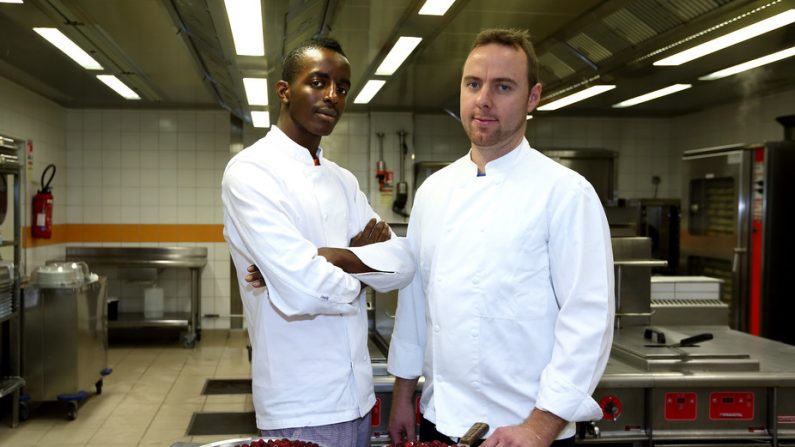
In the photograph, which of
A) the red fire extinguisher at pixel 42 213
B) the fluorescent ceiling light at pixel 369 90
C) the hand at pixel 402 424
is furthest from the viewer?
the red fire extinguisher at pixel 42 213

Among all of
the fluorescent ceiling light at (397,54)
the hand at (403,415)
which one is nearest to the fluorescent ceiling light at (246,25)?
the fluorescent ceiling light at (397,54)

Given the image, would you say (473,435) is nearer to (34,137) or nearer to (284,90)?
(284,90)

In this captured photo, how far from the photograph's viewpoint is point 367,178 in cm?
839

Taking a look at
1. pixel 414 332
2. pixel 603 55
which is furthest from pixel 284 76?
pixel 603 55

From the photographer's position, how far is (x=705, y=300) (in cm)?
342

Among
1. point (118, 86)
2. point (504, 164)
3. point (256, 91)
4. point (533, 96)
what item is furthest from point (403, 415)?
point (118, 86)

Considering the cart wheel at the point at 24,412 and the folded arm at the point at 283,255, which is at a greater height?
the folded arm at the point at 283,255

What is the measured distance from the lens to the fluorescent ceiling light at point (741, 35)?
336 cm

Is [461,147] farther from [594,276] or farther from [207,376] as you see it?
[594,276]

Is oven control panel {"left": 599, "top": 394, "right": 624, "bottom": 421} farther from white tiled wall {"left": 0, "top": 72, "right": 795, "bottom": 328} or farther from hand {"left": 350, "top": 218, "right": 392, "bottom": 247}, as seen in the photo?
white tiled wall {"left": 0, "top": 72, "right": 795, "bottom": 328}

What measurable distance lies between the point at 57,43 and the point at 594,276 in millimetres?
4244

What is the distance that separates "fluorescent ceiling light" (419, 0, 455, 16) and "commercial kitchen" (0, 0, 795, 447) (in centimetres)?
2

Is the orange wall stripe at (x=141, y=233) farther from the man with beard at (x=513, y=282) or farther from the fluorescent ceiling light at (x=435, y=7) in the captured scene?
the man with beard at (x=513, y=282)

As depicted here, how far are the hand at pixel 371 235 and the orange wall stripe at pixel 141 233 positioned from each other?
21.5 ft
